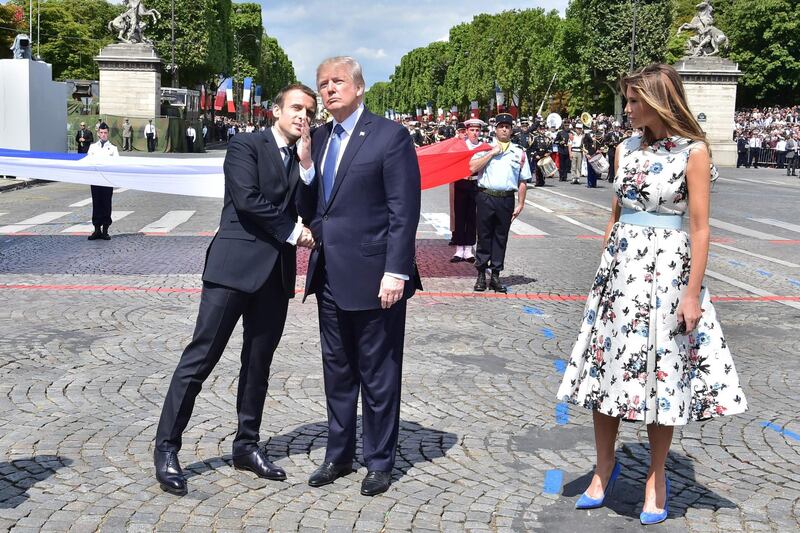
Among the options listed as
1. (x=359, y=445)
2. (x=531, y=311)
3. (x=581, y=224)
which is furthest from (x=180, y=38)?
(x=359, y=445)

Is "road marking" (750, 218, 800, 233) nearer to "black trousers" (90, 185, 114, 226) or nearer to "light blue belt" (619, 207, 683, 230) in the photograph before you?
"black trousers" (90, 185, 114, 226)

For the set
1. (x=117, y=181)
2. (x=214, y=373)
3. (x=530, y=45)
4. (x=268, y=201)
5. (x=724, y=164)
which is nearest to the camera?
(x=268, y=201)

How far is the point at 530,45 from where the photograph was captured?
92.6m

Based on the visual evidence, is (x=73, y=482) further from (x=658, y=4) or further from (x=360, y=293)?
(x=658, y=4)

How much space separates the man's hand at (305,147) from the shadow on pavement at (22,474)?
1.95 meters

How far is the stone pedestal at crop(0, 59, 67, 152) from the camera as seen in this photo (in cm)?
2806

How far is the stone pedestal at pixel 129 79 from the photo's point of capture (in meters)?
47.2

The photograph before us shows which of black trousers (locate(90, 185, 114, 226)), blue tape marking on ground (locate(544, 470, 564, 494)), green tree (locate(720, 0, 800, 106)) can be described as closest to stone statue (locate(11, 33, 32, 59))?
black trousers (locate(90, 185, 114, 226))

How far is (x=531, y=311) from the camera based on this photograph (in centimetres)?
966

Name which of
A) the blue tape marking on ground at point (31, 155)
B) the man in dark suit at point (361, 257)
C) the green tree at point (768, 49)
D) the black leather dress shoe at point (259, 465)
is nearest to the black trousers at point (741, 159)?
the green tree at point (768, 49)

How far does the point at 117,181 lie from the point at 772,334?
7412mm

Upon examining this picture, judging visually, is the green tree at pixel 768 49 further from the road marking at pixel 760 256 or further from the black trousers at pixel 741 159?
the road marking at pixel 760 256

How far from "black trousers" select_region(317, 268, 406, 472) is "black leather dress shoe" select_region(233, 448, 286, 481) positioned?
0.26m

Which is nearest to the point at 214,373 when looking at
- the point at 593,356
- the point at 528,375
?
the point at 528,375
